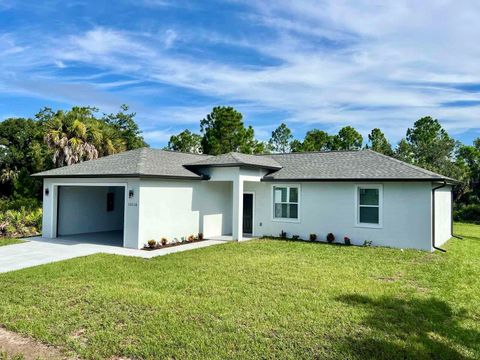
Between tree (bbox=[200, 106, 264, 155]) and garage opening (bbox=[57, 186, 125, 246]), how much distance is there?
69.1ft

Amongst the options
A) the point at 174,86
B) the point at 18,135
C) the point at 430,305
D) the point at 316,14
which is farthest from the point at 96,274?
the point at 18,135

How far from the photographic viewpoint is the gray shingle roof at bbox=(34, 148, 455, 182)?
45.8 feet

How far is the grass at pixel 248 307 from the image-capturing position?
16.9 feet

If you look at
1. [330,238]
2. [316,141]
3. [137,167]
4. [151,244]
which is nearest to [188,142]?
[316,141]

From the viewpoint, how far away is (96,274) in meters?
9.15

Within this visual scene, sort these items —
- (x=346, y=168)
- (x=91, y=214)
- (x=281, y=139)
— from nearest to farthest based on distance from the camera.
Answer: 1. (x=346, y=168)
2. (x=91, y=214)
3. (x=281, y=139)

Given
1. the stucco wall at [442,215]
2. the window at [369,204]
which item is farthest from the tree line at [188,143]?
the window at [369,204]

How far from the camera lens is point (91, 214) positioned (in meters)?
18.0

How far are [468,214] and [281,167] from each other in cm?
2025

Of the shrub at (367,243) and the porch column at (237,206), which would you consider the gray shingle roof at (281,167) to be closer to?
the porch column at (237,206)

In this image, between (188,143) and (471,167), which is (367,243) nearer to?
(471,167)

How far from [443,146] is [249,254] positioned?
34.7 metres

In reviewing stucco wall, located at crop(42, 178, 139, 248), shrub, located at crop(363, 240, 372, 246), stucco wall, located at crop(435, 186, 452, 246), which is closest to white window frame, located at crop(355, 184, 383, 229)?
shrub, located at crop(363, 240, 372, 246)

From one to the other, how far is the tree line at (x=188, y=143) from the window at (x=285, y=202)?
1385 centimetres
